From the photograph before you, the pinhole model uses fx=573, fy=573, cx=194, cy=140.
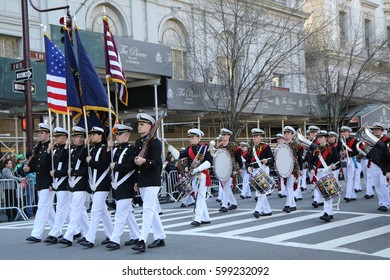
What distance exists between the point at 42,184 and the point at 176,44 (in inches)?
642

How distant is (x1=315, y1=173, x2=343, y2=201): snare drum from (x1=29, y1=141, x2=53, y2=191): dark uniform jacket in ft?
17.6

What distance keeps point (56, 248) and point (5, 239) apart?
1939 mm

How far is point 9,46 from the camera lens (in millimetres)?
20438

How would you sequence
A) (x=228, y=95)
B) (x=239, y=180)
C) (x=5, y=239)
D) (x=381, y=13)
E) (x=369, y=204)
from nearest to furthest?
1. (x=5, y=239)
2. (x=369, y=204)
3. (x=239, y=180)
4. (x=228, y=95)
5. (x=381, y=13)

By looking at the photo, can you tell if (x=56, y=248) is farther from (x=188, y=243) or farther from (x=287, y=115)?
(x=287, y=115)

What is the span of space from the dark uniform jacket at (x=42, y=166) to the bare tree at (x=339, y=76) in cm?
1845

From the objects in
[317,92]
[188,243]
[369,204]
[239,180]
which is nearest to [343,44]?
[317,92]

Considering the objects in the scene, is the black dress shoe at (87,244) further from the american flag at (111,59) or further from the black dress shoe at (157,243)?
the american flag at (111,59)

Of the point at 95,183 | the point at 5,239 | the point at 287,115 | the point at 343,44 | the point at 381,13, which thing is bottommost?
the point at 5,239

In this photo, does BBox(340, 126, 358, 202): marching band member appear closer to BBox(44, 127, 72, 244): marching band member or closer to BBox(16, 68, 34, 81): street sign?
BBox(44, 127, 72, 244): marching band member

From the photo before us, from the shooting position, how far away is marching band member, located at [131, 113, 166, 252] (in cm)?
877

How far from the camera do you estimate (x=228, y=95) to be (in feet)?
77.4

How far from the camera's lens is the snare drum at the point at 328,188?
1152 centimetres

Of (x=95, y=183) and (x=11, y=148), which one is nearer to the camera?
(x=95, y=183)
